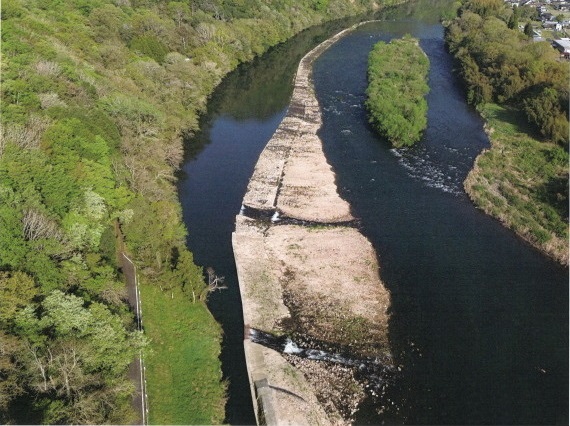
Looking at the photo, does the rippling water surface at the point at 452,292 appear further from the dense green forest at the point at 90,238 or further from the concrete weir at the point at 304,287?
the dense green forest at the point at 90,238

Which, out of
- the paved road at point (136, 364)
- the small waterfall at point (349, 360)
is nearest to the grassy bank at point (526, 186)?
the small waterfall at point (349, 360)

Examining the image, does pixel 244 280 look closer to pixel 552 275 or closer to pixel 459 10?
pixel 552 275

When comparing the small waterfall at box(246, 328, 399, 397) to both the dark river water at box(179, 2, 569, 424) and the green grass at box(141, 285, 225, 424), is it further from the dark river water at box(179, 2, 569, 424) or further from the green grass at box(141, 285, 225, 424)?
the green grass at box(141, 285, 225, 424)

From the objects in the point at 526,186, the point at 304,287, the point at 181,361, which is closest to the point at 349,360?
the point at 304,287

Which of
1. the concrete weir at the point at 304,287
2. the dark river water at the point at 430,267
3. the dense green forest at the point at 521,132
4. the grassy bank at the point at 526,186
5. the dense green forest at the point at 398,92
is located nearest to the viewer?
the concrete weir at the point at 304,287

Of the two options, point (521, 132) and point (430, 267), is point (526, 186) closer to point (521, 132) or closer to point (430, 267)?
point (521, 132)
